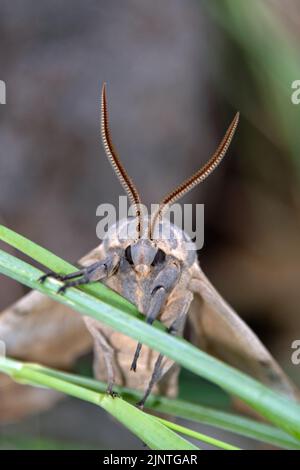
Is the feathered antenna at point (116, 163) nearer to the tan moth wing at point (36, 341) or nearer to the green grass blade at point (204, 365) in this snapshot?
the green grass blade at point (204, 365)

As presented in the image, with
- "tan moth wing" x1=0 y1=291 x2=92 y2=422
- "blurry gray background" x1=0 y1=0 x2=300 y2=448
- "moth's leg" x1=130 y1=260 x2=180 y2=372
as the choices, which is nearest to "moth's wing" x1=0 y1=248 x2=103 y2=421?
"tan moth wing" x1=0 y1=291 x2=92 y2=422

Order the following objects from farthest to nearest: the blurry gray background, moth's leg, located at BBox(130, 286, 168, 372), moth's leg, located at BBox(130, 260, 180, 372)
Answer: the blurry gray background → moth's leg, located at BBox(130, 260, 180, 372) → moth's leg, located at BBox(130, 286, 168, 372)

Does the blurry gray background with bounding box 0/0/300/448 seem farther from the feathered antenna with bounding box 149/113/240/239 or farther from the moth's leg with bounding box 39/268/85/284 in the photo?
the moth's leg with bounding box 39/268/85/284

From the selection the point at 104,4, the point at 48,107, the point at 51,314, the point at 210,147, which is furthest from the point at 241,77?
the point at 51,314

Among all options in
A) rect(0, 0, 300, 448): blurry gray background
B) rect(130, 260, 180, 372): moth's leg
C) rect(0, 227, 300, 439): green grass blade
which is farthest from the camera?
rect(0, 0, 300, 448): blurry gray background
